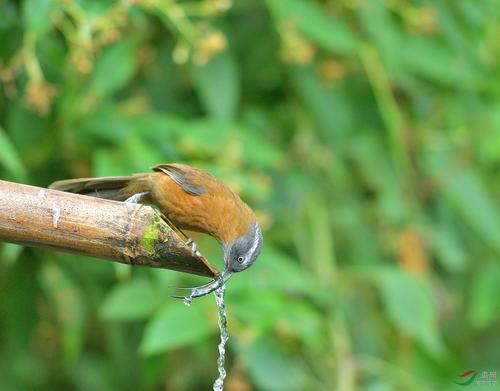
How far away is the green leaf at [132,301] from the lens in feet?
12.9

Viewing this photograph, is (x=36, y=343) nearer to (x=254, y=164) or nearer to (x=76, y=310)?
(x=76, y=310)

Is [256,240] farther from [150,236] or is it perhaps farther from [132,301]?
[150,236]

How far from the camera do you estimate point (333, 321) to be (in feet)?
15.1

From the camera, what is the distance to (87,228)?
2.16 meters

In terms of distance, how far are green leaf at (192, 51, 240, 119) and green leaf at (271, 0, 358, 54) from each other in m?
0.34

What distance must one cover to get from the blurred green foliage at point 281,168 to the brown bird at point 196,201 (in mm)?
268

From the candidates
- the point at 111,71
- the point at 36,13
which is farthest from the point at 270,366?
the point at 36,13

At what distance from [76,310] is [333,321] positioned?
1.24 meters

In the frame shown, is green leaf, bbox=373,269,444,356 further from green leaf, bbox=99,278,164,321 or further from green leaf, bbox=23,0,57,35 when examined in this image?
green leaf, bbox=23,0,57,35

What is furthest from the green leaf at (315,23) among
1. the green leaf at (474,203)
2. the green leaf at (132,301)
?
the green leaf at (132,301)

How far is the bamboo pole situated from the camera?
2133mm

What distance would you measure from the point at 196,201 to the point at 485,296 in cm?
230

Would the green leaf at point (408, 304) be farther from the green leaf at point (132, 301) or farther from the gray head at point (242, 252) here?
the gray head at point (242, 252)

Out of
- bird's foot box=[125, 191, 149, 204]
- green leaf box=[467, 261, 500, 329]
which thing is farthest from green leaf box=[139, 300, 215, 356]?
green leaf box=[467, 261, 500, 329]
